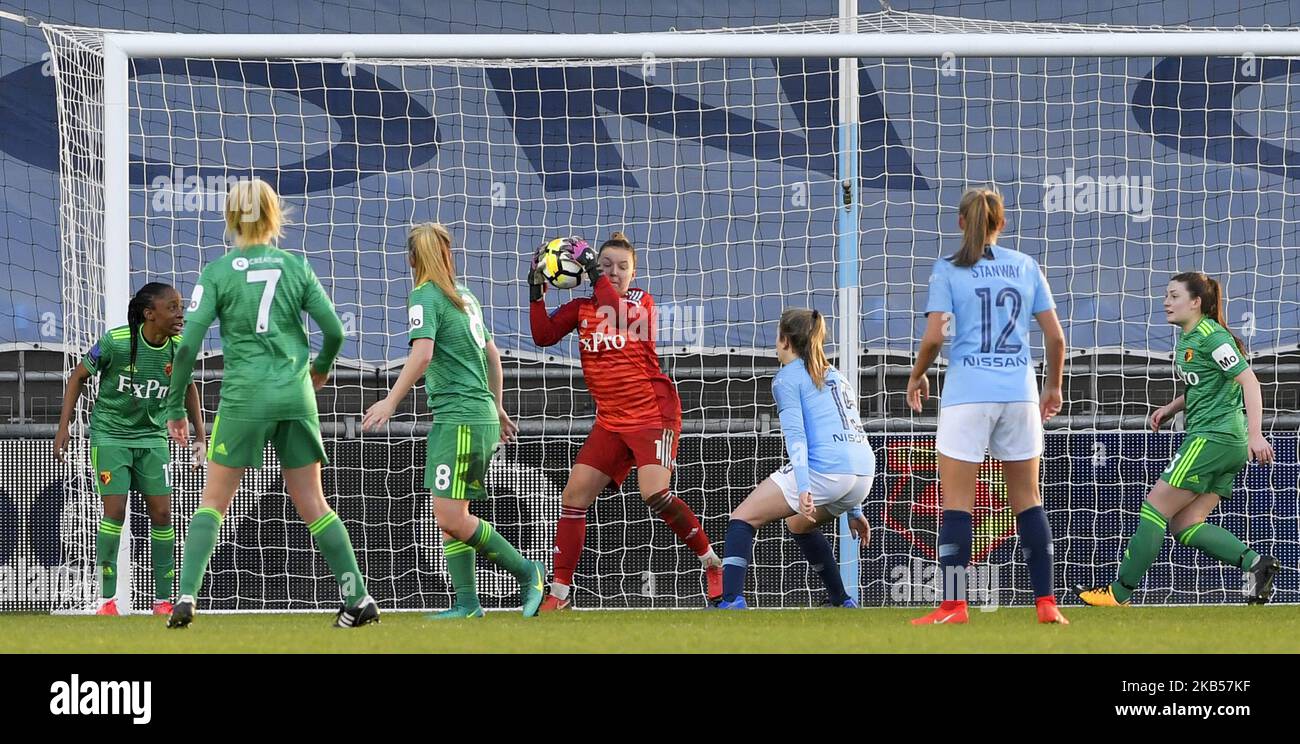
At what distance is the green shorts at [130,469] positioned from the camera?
712 cm

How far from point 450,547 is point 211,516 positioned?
1341mm

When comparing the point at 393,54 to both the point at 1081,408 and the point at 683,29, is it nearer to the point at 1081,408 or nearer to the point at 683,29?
the point at 1081,408

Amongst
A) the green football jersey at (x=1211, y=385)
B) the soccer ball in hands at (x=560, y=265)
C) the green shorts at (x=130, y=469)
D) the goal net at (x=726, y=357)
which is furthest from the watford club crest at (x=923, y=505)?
the green shorts at (x=130, y=469)

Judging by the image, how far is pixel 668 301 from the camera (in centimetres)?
1276

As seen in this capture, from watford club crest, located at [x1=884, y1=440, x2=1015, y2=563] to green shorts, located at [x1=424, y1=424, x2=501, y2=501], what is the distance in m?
2.97

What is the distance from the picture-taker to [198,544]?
527cm

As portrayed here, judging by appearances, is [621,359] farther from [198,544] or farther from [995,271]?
[198,544]

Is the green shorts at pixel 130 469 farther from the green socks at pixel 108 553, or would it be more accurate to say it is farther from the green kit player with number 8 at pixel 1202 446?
the green kit player with number 8 at pixel 1202 446

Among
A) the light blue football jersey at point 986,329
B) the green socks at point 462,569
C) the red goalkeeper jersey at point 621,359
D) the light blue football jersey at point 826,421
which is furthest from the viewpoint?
the red goalkeeper jersey at point 621,359

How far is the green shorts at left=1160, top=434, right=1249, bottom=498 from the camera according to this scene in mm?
6977

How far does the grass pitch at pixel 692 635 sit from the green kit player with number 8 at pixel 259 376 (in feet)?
1.11

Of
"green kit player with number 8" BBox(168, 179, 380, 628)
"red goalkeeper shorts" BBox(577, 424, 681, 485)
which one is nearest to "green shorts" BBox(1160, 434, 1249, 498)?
"red goalkeeper shorts" BBox(577, 424, 681, 485)

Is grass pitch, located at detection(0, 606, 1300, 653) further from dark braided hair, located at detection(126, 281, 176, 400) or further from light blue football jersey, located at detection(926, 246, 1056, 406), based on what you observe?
dark braided hair, located at detection(126, 281, 176, 400)

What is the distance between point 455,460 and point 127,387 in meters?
2.06
